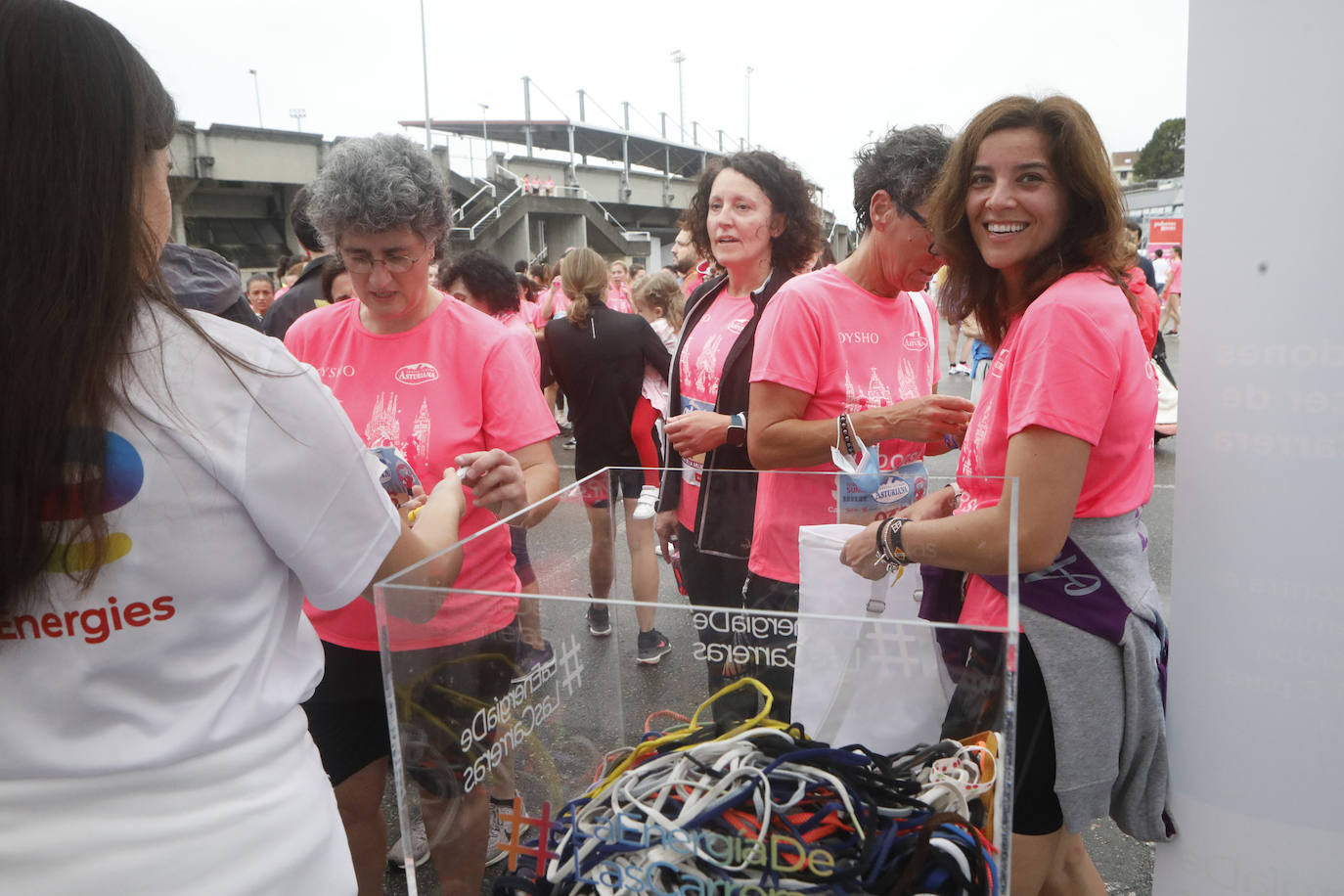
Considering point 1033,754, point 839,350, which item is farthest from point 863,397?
point 1033,754

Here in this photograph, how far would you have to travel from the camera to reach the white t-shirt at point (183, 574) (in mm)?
884

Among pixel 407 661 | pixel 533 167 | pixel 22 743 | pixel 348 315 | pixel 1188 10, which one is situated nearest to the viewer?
pixel 22 743

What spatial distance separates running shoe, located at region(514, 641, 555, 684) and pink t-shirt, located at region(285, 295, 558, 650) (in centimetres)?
56

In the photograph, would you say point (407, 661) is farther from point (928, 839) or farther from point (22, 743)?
point (928, 839)

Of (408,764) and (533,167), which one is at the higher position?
(533,167)

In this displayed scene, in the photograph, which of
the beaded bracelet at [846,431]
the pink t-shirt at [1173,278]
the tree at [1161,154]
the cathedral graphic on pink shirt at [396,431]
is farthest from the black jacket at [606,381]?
the tree at [1161,154]

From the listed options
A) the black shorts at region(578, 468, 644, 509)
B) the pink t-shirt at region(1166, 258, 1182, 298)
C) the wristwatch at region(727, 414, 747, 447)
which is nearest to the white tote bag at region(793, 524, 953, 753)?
the black shorts at region(578, 468, 644, 509)

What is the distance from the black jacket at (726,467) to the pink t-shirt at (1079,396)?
17.3 inches

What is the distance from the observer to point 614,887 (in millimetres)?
980

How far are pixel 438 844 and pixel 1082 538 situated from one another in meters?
1.09

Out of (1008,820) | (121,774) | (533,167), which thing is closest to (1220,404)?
(1008,820)

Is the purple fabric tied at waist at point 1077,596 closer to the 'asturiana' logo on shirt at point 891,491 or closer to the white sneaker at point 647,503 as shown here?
the 'asturiana' logo on shirt at point 891,491

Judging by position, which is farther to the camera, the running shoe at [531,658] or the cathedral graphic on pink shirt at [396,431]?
the cathedral graphic on pink shirt at [396,431]

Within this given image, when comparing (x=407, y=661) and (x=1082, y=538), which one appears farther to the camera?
(x=1082, y=538)
